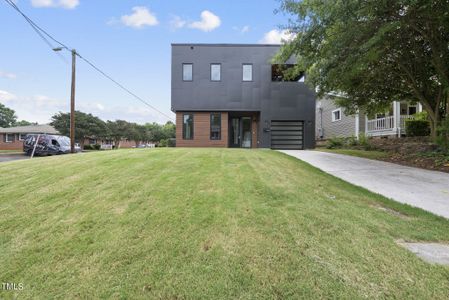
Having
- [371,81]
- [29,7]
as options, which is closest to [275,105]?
[371,81]

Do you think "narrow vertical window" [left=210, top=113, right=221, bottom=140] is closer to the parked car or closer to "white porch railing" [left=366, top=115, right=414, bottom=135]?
the parked car

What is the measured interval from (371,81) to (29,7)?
1530 centimetres

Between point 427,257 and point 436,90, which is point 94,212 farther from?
point 436,90

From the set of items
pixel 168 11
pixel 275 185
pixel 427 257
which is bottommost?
→ pixel 427 257

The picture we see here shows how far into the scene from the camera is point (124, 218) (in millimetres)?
3340

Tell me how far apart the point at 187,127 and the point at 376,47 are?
11.4 metres

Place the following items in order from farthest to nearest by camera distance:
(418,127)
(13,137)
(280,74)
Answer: (13,137)
(280,74)
(418,127)

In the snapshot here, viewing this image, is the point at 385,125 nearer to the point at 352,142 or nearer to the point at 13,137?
the point at 352,142

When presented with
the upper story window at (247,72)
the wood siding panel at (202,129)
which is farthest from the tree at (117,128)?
the upper story window at (247,72)

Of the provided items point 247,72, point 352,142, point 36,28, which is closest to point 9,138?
point 36,28

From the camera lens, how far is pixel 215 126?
16.3m

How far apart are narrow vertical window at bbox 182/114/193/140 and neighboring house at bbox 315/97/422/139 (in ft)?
28.7

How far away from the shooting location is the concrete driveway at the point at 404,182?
14.8 feet

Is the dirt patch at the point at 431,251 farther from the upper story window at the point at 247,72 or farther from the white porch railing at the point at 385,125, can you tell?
the white porch railing at the point at 385,125
